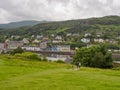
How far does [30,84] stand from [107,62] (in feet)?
211

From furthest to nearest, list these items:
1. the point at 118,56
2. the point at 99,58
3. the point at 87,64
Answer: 1. the point at 118,56
2. the point at 87,64
3. the point at 99,58

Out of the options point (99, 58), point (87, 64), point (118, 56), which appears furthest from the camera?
point (118, 56)

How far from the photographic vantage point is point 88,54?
99.9m

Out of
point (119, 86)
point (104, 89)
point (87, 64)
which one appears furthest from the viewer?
point (87, 64)

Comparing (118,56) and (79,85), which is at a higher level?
(79,85)

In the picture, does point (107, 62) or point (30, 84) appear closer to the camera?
point (30, 84)

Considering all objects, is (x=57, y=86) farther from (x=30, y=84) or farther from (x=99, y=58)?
(x=99, y=58)

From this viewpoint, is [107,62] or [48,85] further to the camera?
[107,62]

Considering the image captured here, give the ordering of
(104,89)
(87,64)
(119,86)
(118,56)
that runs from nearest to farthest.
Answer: (104,89)
(119,86)
(87,64)
(118,56)

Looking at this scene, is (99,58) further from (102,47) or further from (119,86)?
(119,86)

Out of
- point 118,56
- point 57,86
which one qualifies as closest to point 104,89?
point 57,86

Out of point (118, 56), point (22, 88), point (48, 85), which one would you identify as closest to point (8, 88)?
point (22, 88)

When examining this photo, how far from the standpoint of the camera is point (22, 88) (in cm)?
2777

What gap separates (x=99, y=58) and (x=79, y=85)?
60236 millimetres
